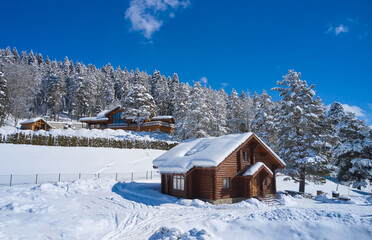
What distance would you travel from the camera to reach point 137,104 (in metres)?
55.3

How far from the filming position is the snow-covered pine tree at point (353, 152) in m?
30.4

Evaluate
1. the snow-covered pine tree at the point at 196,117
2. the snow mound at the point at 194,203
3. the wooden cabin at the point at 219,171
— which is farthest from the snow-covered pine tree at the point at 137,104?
the snow mound at the point at 194,203

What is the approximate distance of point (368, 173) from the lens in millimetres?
30328

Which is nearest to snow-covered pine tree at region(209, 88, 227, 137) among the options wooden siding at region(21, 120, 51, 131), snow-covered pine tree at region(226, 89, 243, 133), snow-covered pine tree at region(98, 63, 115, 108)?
snow-covered pine tree at region(226, 89, 243, 133)

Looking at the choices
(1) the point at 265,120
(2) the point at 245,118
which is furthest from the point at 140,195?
(2) the point at 245,118

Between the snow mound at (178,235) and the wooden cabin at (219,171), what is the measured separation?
24.9 ft

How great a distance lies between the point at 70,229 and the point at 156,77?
83983mm

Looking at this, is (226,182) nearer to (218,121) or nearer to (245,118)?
(218,121)

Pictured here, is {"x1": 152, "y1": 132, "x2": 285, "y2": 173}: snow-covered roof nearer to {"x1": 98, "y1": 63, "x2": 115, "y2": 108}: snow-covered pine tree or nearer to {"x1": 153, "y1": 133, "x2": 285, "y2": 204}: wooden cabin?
{"x1": 153, "y1": 133, "x2": 285, "y2": 204}: wooden cabin

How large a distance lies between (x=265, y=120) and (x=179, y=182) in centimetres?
2375

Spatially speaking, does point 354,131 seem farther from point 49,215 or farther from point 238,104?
point 49,215

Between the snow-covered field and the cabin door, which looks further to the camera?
the cabin door

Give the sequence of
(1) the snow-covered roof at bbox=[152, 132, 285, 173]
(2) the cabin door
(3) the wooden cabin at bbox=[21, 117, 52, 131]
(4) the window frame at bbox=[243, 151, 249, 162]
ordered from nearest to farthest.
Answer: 1. (1) the snow-covered roof at bbox=[152, 132, 285, 173]
2. (2) the cabin door
3. (4) the window frame at bbox=[243, 151, 249, 162]
4. (3) the wooden cabin at bbox=[21, 117, 52, 131]

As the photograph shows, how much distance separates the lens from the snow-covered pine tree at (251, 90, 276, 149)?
37.8m
